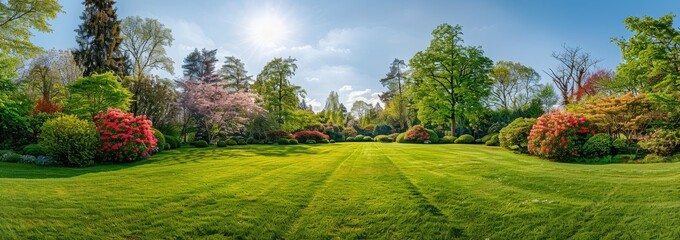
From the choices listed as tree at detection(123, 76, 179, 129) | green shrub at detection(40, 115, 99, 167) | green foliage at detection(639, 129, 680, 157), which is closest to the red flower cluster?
green foliage at detection(639, 129, 680, 157)

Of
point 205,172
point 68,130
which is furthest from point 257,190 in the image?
point 68,130

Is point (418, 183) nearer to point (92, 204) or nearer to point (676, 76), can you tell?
point (92, 204)

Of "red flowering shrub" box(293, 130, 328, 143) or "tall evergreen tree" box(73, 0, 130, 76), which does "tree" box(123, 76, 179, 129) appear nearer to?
"tall evergreen tree" box(73, 0, 130, 76)

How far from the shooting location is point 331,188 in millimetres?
6629

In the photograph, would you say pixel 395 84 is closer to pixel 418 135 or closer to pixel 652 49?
pixel 418 135

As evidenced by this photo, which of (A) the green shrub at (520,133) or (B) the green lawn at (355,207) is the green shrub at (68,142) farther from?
(A) the green shrub at (520,133)

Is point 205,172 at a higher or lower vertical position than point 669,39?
lower

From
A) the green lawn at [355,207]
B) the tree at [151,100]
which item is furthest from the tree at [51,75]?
the green lawn at [355,207]

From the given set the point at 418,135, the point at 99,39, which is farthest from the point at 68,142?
the point at 418,135

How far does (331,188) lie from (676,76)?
14486 mm

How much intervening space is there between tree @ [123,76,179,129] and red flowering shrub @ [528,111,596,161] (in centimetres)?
2402

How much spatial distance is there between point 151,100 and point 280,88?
10953mm

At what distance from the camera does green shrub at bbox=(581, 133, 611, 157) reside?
11.9 meters

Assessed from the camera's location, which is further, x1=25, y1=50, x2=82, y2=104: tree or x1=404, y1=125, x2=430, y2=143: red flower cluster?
x1=25, y1=50, x2=82, y2=104: tree
